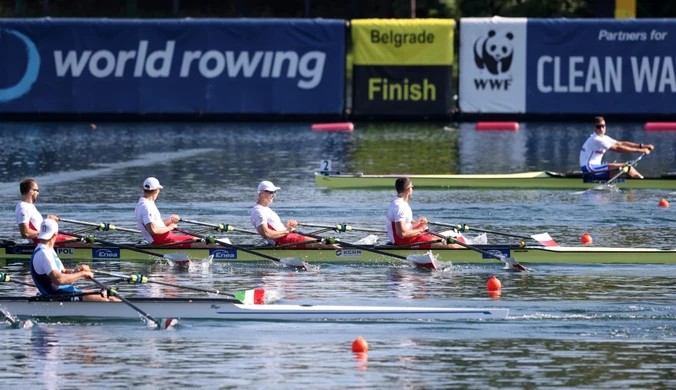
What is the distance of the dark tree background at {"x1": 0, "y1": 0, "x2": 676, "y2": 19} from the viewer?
54281 mm

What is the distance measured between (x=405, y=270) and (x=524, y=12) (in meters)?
33.8

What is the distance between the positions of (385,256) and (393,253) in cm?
35

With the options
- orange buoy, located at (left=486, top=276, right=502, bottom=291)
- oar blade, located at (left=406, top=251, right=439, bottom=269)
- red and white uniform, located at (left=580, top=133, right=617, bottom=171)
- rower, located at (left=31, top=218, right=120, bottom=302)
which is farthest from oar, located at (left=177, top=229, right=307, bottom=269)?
red and white uniform, located at (left=580, top=133, right=617, bottom=171)

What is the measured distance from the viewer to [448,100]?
147 ft

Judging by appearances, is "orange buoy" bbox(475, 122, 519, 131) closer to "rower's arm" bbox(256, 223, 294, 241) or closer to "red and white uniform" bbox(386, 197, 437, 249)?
"red and white uniform" bbox(386, 197, 437, 249)

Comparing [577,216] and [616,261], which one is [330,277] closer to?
[616,261]

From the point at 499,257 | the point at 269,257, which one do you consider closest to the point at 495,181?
the point at 499,257

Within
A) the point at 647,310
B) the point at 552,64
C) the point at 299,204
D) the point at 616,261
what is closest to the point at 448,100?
the point at 552,64

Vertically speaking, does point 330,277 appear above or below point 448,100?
below

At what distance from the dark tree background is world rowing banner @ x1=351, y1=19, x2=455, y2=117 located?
996 centimetres

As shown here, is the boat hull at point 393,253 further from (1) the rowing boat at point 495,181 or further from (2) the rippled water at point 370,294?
(1) the rowing boat at point 495,181

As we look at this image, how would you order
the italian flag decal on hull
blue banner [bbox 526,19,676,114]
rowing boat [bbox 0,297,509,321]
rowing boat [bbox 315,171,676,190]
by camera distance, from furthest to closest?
blue banner [bbox 526,19,676,114], rowing boat [bbox 315,171,676,190], the italian flag decal on hull, rowing boat [bbox 0,297,509,321]

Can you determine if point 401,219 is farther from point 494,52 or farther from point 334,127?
point 494,52

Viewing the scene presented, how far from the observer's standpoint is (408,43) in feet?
145
